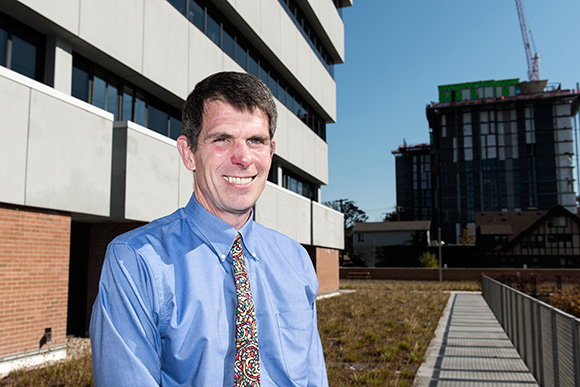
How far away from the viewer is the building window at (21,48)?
9.30 m

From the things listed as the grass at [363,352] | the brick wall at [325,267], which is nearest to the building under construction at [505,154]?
Result: the brick wall at [325,267]

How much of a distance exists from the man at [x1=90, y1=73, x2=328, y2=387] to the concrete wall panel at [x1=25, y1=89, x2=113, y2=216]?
761 centimetres

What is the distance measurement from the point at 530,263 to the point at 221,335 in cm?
6321

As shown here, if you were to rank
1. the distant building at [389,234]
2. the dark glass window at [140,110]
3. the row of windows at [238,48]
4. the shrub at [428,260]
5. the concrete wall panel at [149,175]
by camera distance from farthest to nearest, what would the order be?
the distant building at [389,234]
the shrub at [428,260]
the row of windows at [238,48]
the dark glass window at [140,110]
the concrete wall panel at [149,175]

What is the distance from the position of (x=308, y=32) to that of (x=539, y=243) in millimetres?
45724

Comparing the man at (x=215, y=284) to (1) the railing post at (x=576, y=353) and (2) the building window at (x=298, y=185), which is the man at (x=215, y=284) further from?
(2) the building window at (x=298, y=185)

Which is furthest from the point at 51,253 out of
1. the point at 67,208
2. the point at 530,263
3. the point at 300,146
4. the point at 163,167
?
the point at 530,263

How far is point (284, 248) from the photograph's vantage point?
2549 mm

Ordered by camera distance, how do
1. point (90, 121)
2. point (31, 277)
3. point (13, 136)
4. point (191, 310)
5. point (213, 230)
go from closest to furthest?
point (191, 310) < point (213, 230) < point (13, 136) < point (31, 277) < point (90, 121)

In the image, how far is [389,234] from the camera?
7850cm

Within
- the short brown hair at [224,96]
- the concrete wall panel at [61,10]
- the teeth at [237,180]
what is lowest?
the teeth at [237,180]

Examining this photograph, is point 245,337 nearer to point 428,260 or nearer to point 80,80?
point 80,80

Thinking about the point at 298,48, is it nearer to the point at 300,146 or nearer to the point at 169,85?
the point at 300,146

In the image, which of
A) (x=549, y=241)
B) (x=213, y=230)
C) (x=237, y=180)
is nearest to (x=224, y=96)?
(x=237, y=180)
